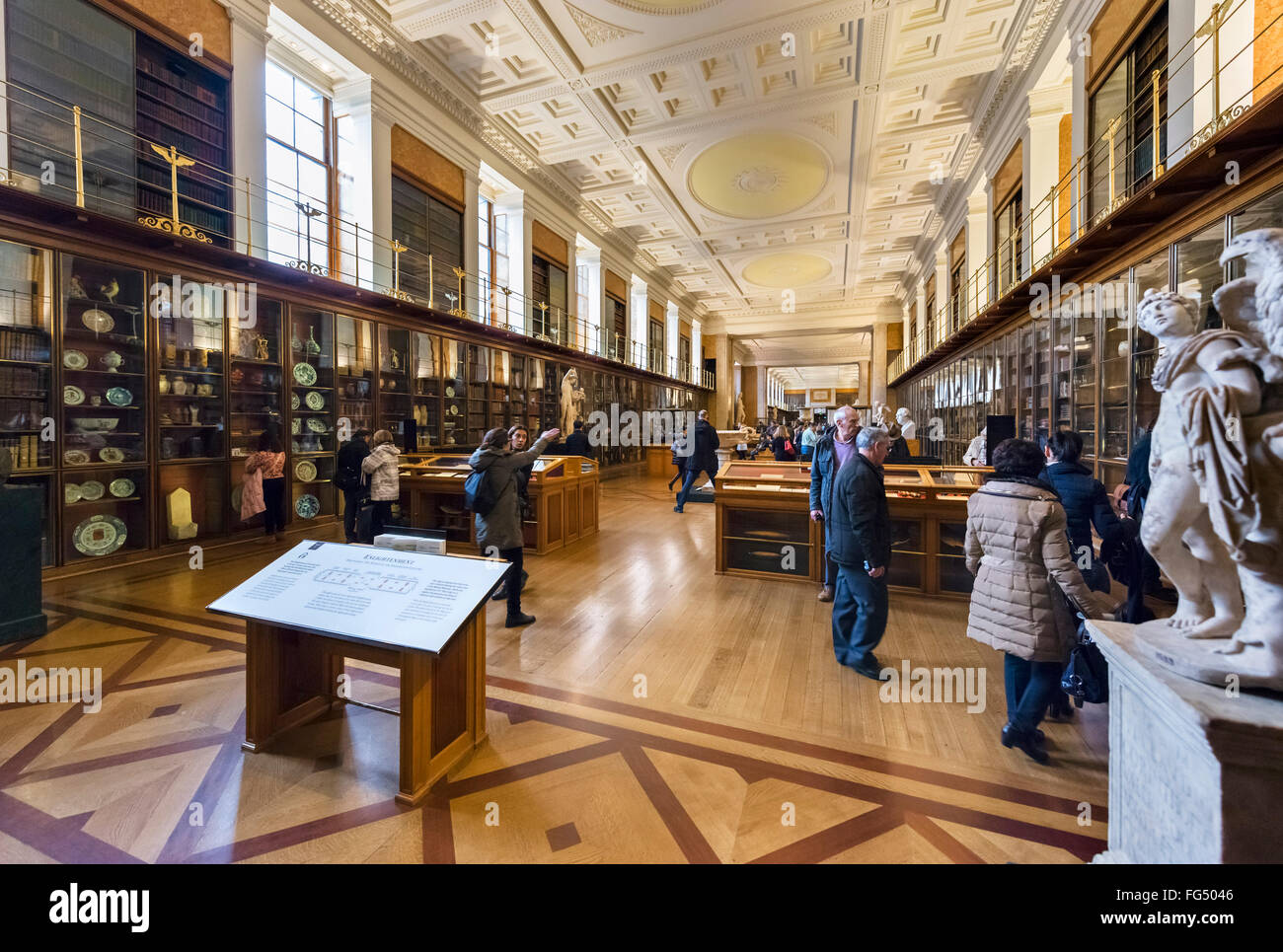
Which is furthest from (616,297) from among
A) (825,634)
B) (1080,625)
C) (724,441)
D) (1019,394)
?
(1080,625)

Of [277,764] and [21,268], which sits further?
[21,268]

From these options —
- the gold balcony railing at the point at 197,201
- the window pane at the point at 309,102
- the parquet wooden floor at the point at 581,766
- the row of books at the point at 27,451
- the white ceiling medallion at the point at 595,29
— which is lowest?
the parquet wooden floor at the point at 581,766

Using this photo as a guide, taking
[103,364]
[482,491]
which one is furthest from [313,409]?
[482,491]

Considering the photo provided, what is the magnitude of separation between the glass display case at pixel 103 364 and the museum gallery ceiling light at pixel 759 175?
10643mm

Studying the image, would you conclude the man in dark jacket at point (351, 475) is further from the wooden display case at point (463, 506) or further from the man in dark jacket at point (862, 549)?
the man in dark jacket at point (862, 549)

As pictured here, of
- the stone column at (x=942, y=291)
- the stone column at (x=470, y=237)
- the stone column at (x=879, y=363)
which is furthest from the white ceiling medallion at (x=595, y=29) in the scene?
the stone column at (x=879, y=363)

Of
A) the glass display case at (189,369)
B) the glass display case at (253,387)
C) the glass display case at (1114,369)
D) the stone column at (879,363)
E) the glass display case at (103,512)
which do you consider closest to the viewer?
the glass display case at (103,512)

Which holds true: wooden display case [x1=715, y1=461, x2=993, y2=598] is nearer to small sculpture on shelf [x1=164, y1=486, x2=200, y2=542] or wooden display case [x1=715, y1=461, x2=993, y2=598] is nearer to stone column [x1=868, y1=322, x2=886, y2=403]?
small sculpture on shelf [x1=164, y1=486, x2=200, y2=542]

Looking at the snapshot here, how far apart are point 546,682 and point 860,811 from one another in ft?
5.96

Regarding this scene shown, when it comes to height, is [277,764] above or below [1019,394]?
below

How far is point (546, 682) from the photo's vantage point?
10.6 feet

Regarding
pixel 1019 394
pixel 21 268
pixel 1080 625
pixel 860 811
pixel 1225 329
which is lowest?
pixel 860 811

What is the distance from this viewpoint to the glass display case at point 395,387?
28.7 feet
